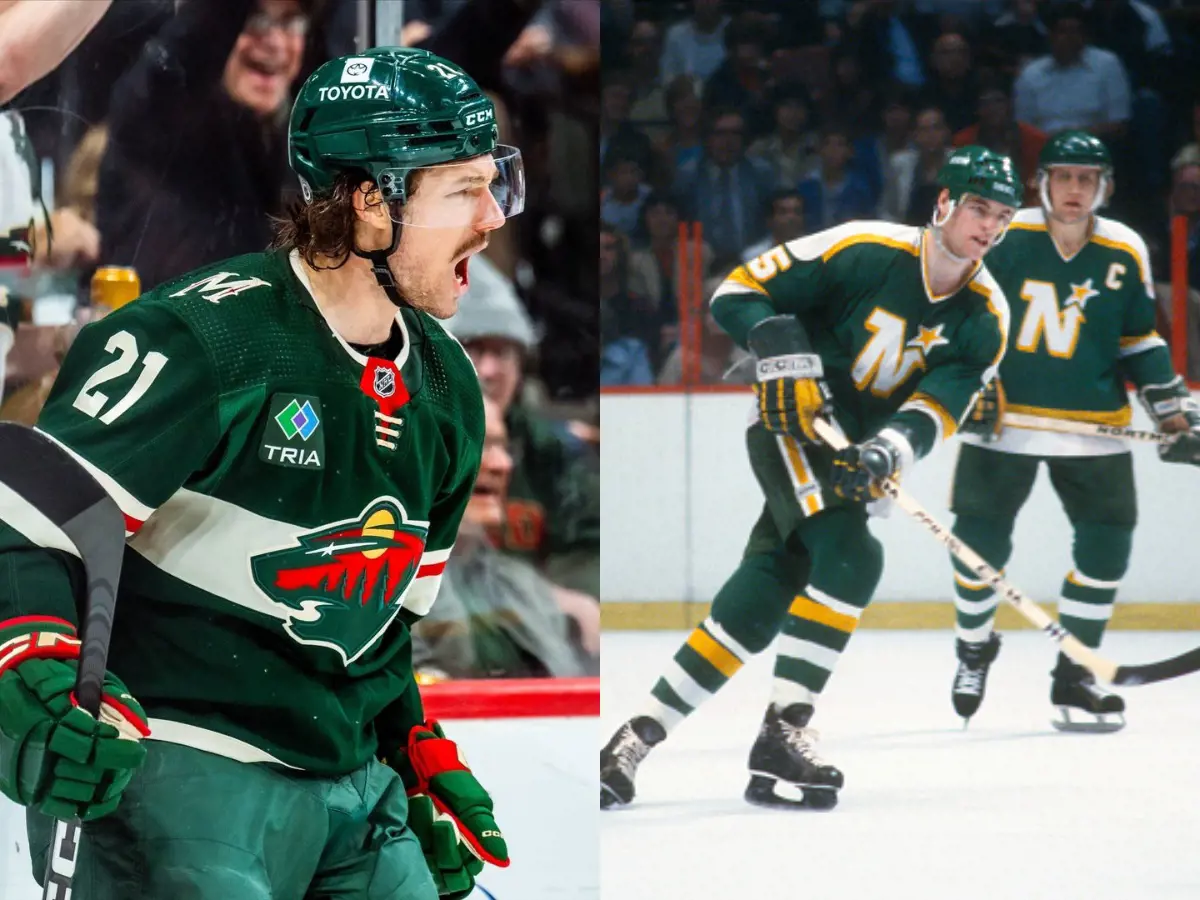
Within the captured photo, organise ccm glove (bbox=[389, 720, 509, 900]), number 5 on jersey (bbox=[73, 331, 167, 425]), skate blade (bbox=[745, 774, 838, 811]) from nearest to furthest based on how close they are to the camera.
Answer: number 5 on jersey (bbox=[73, 331, 167, 425])
ccm glove (bbox=[389, 720, 509, 900])
skate blade (bbox=[745, 774, 838, 811])

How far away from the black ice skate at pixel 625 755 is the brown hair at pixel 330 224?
1.85m

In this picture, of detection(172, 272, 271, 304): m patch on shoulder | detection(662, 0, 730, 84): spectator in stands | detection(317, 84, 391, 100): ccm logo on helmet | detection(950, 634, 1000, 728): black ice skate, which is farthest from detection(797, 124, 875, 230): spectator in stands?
detection(172, 272, 271, 304): m patch on shoulder

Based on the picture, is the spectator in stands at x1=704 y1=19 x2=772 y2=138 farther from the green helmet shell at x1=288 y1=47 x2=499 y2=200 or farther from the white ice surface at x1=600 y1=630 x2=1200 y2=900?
the green helmet shell at x1=288 y1=47 x2=499 y2=200

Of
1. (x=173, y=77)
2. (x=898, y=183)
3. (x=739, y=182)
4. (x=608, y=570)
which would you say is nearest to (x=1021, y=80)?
(x=898, y=183)

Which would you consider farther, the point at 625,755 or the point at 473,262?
the point at 625,755

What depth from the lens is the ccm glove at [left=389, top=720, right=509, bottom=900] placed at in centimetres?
160

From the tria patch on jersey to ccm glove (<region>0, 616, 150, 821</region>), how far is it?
0.26 metres

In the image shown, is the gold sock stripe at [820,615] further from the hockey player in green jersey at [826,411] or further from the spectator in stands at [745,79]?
the spectator in stands at [745,79]

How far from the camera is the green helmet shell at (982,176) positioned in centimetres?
299

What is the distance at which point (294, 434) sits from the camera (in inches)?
54.4

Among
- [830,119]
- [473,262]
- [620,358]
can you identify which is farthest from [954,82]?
[473,262]

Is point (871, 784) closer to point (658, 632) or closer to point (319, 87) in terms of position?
point (658, 632)

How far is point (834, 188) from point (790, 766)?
1167 mm

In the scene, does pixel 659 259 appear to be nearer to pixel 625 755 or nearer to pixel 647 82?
pixel 647 82
